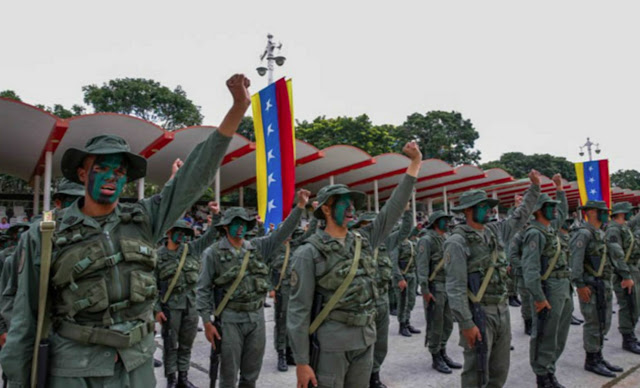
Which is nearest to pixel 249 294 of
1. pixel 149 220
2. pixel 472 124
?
pixel 149 220

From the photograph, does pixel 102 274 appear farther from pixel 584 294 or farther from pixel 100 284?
pixel 584 294

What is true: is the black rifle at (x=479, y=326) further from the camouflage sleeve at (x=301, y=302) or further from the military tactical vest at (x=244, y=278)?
the military tactical vest at (x=244, y=278)

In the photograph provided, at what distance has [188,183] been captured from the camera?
7.35 ft

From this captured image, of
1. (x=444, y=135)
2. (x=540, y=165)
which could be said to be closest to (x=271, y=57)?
(x=444, y=135)

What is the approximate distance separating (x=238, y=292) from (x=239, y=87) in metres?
2.83

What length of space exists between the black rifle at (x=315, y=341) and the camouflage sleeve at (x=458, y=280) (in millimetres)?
1423

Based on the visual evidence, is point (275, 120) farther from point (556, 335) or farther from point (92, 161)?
point (92, 161)

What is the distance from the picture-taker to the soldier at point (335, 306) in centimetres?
315

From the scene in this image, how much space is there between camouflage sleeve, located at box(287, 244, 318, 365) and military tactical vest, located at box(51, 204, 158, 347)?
1128 millimetres

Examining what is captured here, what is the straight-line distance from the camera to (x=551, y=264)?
5.24 meters

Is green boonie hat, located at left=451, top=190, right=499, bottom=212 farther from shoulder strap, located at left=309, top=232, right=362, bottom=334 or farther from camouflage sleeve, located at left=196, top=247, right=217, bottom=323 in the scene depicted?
camouflage sleeve, located at left=196, top=247, right=217, bottom=323

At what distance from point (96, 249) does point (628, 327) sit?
7.39 metres

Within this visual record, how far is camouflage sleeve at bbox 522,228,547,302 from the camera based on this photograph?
4938 millimetres

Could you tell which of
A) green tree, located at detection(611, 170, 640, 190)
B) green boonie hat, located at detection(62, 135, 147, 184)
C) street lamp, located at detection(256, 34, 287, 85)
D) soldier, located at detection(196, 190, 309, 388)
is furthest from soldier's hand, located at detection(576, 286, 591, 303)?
green tree, located at detection(611, 170, 640, 190)
